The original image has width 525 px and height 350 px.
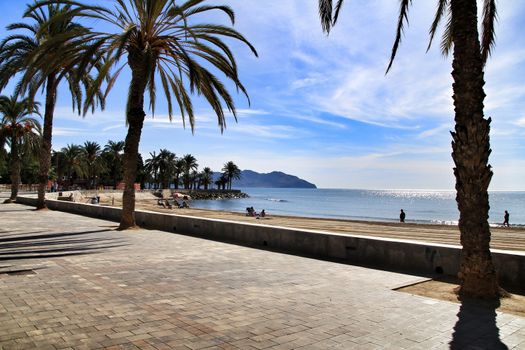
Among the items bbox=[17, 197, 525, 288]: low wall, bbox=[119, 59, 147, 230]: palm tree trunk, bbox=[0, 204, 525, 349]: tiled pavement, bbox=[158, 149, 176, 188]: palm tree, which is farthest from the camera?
bbox=[158, 149, 176, 188]: palm tree

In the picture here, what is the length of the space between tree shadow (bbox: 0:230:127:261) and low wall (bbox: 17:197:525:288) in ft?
9.41

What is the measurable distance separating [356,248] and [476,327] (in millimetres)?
4259

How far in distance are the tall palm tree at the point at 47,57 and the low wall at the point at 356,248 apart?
6375 millimetres

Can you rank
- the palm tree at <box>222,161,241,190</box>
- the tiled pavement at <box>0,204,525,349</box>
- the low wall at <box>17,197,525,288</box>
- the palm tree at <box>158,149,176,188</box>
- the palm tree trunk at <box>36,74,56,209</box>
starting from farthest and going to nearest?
1. the palm tree at <box>222,161,241,190</box>
2. the palm tree at <box>158,149,176,188</box>
3. the palm tree trunk at <box>36,74,56,209</box>
4. the low wall at <box>17,197,525,288</box>
5. the tiled pavement at <box>0,204,525,349</box>

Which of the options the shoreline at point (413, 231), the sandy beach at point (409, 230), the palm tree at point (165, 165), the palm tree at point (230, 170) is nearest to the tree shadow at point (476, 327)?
the shoreline at point (413, 231)

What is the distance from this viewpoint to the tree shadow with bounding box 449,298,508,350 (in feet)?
13.1

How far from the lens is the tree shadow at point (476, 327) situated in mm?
3987

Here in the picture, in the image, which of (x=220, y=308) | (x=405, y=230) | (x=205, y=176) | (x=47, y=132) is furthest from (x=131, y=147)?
(x=205, y=176)

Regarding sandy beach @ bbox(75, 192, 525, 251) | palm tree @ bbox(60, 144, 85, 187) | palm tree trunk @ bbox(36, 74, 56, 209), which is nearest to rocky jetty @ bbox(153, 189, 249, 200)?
palm tree @ bbox(60, 144, 85, 187)

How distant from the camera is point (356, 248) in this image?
8758 mm

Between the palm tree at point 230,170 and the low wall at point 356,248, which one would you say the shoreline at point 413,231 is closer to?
the low wall at point 356,248

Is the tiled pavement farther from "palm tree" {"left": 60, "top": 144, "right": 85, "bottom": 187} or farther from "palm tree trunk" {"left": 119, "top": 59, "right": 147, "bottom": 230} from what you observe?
"palm tree" {"left": 60, "top": 144, "right": 85, "bottom": 187}

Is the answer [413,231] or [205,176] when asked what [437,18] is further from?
[205,176]

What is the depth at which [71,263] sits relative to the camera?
7.64 meters
